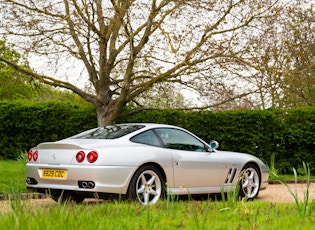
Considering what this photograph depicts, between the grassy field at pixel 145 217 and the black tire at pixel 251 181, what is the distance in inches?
138

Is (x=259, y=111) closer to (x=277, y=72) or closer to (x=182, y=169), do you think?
(x=277, y=72)

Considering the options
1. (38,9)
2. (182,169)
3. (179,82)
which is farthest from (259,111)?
(182,169)

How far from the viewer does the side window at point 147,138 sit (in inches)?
374

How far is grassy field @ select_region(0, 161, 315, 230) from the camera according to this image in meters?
5.23

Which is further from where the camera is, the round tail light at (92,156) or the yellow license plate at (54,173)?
the yellow license plate at (54,173)

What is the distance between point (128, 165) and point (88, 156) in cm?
63

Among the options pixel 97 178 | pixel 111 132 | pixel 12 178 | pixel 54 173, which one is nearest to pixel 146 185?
pixel 97 178

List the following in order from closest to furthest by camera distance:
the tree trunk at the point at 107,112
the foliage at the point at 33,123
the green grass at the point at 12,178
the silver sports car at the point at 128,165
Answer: the silver sports car at the point at 128,165 < the green grass at the point at 12,178 < the tree trunk at the point at 107,112 < the foliage at the point at 33,123

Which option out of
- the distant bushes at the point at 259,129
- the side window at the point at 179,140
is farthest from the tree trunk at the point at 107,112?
the side window at the point at 179,140

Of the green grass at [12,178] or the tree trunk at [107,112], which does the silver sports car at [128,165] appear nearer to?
the green grass at [12,178]

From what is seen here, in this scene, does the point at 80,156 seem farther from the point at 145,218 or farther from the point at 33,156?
the point at 145,218

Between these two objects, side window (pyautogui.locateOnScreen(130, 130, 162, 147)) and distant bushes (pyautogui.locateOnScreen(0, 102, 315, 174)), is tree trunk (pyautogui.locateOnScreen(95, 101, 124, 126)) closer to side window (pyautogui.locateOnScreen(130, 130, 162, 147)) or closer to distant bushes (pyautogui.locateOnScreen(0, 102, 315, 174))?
distant bushes (pyautogui.locateOnScreen(0, 102, 315, 174))

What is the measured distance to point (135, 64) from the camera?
757 inches

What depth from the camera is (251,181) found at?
11203 millimetres
